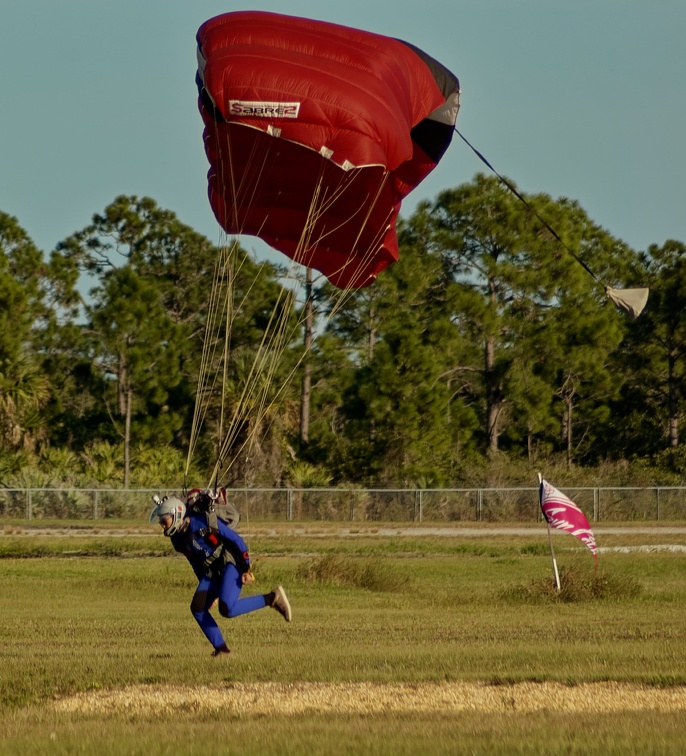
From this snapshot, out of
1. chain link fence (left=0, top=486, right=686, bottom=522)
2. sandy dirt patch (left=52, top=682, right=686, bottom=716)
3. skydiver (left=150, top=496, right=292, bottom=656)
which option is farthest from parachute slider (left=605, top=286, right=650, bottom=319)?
Result: chain link fence (left=0, top=486, right=686, bottom=522)

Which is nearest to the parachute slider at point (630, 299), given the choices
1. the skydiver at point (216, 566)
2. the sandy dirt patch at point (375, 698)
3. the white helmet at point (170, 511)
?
the sandy dirt patch at point (375, 698)

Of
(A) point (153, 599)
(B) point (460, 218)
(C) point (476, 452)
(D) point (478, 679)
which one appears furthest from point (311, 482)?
(D) point (478, 679)

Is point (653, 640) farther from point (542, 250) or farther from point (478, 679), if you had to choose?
point (542, 250)

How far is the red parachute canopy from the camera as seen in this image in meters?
13.8

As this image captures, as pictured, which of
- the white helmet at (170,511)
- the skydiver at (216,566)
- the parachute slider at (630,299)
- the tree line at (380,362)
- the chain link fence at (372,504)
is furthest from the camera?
the tree line at (380,362)

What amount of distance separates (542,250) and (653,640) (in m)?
34.7

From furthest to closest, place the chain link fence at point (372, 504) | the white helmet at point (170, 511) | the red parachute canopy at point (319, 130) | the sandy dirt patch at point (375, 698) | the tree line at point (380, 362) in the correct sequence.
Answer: the tree line at point (380, 362)
the chain link fence at point (372, 504)
the red parachute canopy at point (319, 130)
the white helmet at point (170, 511)
the sandy dirt patch at point (375, 698)

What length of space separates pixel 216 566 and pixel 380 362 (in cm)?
3357

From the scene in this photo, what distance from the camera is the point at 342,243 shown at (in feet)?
52.9

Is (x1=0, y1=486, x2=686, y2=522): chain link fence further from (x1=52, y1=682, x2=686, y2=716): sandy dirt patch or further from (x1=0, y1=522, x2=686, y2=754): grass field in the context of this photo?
(x1=52, y1=682, x2=686, y2=716): sandy dirt patch

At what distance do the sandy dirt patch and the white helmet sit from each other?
4.70 feet

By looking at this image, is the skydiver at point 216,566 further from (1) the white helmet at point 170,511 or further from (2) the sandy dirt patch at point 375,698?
(2) the sandy dirt patch at point 375,698

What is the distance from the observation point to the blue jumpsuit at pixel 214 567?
36.2 feet

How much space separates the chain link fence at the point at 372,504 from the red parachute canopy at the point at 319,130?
76.4 ft
